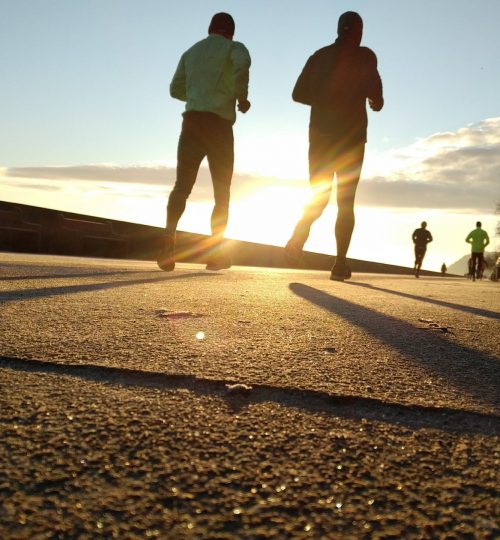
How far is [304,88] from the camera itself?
19.0ft

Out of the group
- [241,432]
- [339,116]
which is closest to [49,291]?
[241,432]

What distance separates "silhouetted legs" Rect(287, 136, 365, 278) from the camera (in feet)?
19.1

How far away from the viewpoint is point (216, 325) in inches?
86.7

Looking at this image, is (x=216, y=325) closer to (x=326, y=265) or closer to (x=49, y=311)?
(x=49, y=311)

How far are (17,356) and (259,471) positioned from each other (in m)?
0.86

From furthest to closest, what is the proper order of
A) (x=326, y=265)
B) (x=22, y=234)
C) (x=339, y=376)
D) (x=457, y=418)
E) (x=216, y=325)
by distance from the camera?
(x=326, y=265), (x=22, y=234), (x=216, y=325), (x=339, y=376), (x=457, y=418)

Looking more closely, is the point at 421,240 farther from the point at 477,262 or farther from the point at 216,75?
the point at 216,75

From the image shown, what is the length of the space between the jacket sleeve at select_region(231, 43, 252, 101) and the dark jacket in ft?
1.57

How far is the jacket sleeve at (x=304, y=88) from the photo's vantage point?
5715 millimetres

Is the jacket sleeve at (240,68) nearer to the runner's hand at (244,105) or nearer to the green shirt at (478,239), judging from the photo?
the runner's hand at (244,105)

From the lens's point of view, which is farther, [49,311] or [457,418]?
[49,311]

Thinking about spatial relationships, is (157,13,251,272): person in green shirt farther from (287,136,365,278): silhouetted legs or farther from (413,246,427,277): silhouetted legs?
(413,246,427,277): silhouetted legs

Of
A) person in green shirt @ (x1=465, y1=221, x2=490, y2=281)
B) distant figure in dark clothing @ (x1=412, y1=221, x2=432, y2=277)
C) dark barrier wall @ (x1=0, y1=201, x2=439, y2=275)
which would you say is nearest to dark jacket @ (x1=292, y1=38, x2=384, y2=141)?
dark barrier wall @ (x1=0, y1=201, x2=439, y2=275)

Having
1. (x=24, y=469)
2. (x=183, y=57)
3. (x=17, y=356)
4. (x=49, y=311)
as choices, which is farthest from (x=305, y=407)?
(x=183, y=57)
